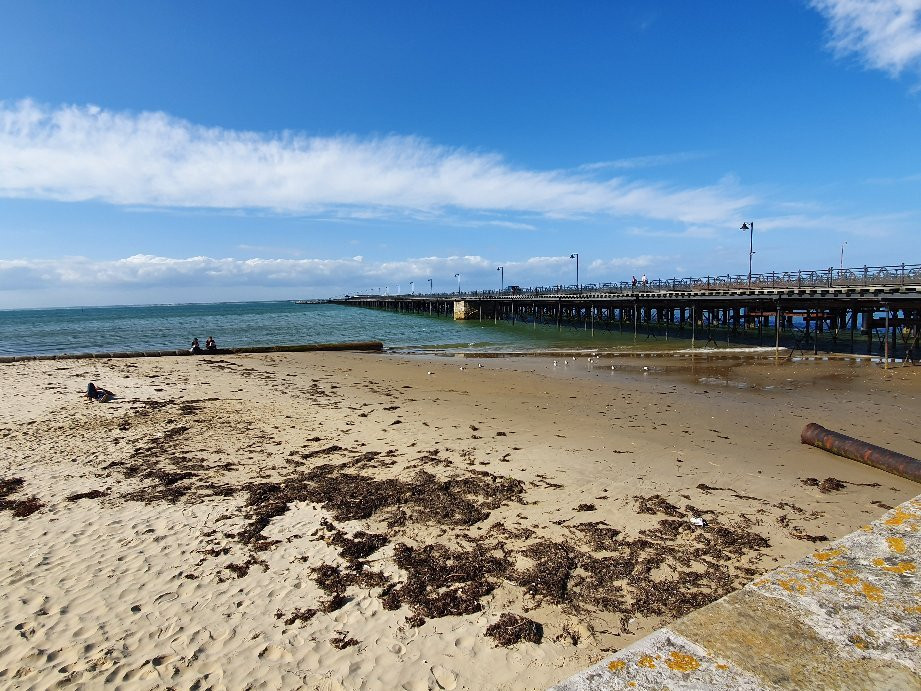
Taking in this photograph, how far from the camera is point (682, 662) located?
1923 millimetres

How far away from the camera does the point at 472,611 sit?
17.0 ft

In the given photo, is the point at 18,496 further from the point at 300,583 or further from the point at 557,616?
the point at 557,616

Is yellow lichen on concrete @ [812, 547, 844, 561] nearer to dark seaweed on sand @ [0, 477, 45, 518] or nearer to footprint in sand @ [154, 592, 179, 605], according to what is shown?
footprint in sand @ [154, 592, 179, 605]

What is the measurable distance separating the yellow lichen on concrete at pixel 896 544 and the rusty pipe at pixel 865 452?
7118mm

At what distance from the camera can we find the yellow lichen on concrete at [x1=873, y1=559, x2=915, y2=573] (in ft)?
8.61

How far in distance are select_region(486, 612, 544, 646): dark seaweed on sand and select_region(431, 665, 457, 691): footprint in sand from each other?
0.58m

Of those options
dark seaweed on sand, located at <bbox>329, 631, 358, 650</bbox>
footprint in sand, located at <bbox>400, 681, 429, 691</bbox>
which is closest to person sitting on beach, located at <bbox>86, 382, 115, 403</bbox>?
dark seaweed on sand, located at <bbox>329, 631, 358, 650</bbox>

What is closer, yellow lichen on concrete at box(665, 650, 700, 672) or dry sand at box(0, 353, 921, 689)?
yellow lichen on concrete at box(665, 650, 700, 672)

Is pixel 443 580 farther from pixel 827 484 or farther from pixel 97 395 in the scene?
pixel 97 395

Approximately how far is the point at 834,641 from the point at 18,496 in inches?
424

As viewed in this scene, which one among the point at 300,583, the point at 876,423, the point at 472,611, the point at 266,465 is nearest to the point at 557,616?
the point at 472,611

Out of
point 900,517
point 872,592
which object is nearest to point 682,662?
point 872,592

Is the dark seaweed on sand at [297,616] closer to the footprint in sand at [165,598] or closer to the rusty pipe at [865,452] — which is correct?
the footprint in sand at [165,598]

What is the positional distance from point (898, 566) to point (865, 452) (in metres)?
8.65
